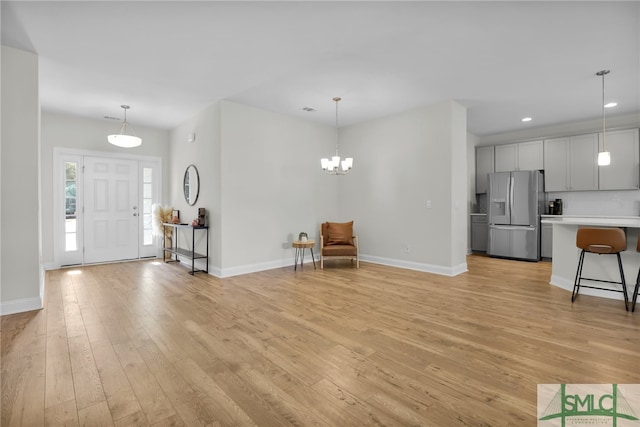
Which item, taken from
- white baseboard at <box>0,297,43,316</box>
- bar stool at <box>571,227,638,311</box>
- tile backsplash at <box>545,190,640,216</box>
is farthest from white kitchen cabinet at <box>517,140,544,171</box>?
white baseboard at <box>0,297,43,316</box>

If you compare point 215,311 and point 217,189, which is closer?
point 215,311

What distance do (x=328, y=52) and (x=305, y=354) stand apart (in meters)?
2.96

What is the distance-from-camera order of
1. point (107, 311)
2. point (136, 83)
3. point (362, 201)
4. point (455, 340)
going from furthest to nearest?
point (362, 201), point (136, 83), point (107, 311), point (455, 340)

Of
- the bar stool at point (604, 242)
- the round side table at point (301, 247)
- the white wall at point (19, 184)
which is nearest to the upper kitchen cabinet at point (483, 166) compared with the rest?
the bar stool at point (604, 242)

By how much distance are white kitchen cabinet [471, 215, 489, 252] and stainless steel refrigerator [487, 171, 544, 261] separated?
34 centimetres

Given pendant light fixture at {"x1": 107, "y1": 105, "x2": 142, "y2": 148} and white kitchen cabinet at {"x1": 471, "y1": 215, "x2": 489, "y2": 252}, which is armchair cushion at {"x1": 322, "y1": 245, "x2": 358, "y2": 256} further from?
pendant light fixture at {"x1": 107, "y1": 105, "x2": 142, "y2": 148}

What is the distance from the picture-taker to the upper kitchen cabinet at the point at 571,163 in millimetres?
5836

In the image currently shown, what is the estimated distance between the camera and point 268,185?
18.0 ft

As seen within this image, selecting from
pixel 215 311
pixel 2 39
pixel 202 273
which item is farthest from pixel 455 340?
pixel 2 39

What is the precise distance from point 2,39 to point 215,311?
3.42 m

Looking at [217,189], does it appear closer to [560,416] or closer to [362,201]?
[362,201]

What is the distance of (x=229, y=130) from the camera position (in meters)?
4.93

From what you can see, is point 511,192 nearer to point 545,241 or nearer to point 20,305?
point 545,241

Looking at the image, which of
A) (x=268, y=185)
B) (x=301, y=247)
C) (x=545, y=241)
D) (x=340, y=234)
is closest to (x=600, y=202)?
(x=545, y=241)
